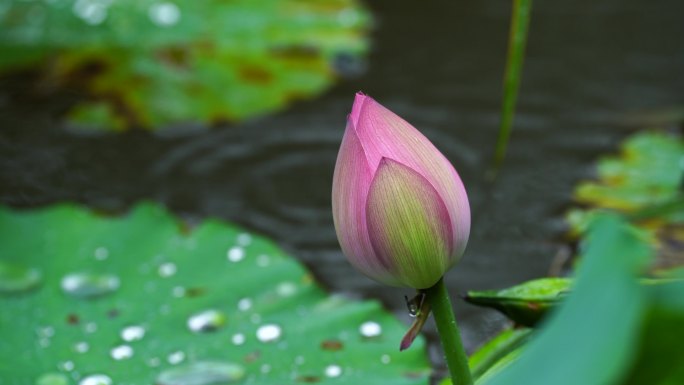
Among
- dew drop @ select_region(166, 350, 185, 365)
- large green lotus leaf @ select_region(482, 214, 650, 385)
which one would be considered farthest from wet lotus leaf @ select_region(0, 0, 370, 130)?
large green lotus leaf @ select_region(482, 214, 650, 385)

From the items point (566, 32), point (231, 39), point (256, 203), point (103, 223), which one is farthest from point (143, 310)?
point (566, 32)

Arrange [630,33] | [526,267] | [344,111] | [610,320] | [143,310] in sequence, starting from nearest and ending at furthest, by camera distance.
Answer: [610,320] < [143,310] < [526,267] < [344,111] < [630,33]

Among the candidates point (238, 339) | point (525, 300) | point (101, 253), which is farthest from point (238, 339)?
point (525, 300)

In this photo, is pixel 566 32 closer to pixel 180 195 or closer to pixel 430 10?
pixel 430 10

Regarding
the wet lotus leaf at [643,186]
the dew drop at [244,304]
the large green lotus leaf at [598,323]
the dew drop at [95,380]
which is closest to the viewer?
the large green lotus leaf at [598,323]

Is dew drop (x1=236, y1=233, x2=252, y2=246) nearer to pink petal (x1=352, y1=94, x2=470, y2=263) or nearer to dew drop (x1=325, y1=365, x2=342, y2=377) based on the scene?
dew drop (x1=325, y1=365, x2=342, y2=377)

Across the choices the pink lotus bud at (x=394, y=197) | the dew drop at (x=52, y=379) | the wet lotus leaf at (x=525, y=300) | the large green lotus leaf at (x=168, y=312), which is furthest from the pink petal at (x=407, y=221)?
the dew drop at (x=52, y=379)

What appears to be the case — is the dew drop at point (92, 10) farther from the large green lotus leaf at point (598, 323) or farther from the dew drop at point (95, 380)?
the large green lotus leaf at point (598, 323)

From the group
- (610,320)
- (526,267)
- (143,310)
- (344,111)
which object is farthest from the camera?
(344,111)
